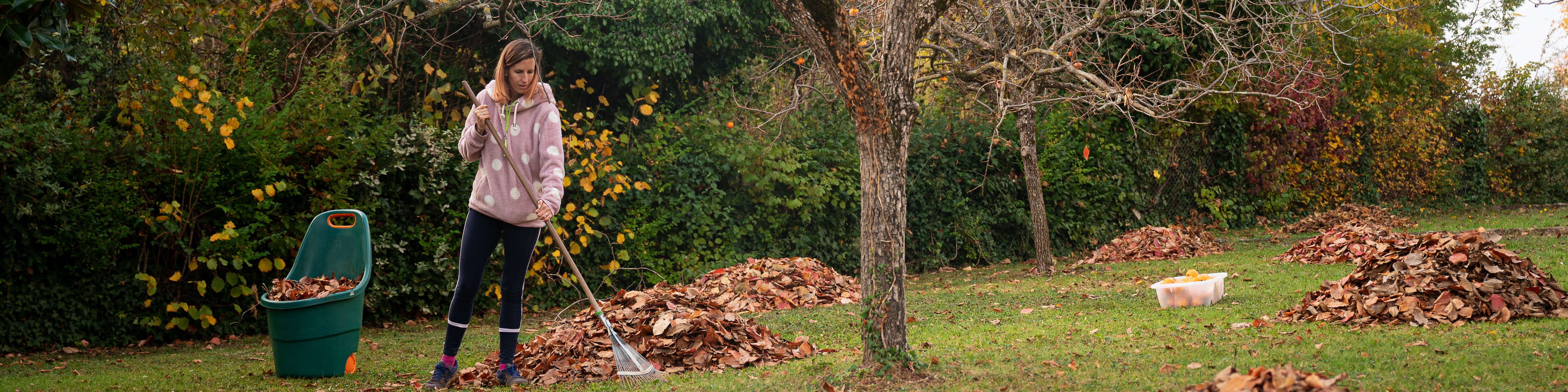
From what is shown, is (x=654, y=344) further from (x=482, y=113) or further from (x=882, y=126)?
(x=882, y=126)

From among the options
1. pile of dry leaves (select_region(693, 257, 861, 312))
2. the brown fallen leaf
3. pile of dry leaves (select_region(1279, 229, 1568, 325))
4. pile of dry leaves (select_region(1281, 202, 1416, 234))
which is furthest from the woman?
pile of dry leaves (select_region(1281, 202, 1416, 234))

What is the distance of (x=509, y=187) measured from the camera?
12.9ft

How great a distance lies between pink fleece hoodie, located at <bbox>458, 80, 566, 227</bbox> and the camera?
3932 mm

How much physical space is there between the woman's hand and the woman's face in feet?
1.70

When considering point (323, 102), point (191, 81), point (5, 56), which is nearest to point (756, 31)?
point (323, 102)

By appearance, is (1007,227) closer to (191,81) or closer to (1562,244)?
(1562,244)

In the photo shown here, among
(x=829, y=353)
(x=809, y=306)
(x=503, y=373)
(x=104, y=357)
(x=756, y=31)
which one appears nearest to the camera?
(x=503, y=373)

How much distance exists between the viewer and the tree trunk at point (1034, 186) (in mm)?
9117

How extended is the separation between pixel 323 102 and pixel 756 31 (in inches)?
178

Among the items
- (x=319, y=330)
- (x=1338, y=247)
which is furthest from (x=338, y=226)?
(x=1338, y=247)

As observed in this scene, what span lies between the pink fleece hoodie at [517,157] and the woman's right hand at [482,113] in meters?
0.03

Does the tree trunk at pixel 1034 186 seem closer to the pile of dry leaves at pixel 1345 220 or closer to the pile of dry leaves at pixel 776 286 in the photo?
the pile of dry leaves at pixel 776 286

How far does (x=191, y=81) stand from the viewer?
5812mm

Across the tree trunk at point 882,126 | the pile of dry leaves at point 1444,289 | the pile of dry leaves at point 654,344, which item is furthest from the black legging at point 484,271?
the pile of dry leaves at point 1444,289
